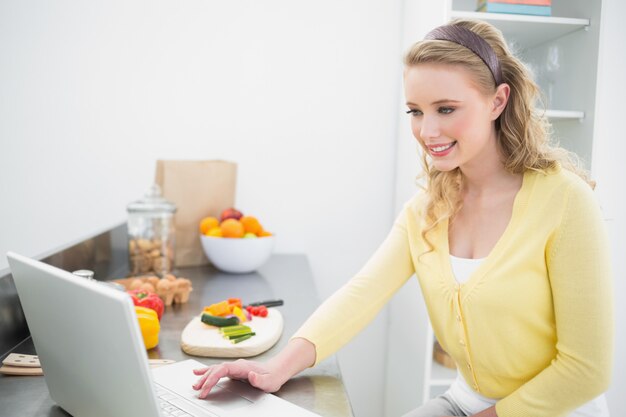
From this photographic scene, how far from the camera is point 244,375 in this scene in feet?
3.09

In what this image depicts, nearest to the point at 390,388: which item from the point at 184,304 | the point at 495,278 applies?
the point at 184,304

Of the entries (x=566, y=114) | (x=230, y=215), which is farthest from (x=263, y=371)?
A: (x=566, y=114)

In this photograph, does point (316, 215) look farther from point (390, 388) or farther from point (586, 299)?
point (586, 299)

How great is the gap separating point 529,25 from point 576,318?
45.6 inches

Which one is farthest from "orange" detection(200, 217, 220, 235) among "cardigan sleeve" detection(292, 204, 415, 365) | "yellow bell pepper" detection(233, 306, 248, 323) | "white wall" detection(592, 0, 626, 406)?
"white wall" detection(592, 0, 626, 406)

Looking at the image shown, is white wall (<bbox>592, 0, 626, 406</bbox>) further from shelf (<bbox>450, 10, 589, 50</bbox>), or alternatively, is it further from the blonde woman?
the blonde woman

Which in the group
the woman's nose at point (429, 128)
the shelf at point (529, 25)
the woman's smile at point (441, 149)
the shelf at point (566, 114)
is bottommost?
the woman's smile at point (441, 149)

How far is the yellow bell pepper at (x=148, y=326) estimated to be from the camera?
108 centimetres

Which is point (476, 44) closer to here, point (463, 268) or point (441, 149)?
point (441, 149)

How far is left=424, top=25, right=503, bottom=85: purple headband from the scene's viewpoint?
3.59ft

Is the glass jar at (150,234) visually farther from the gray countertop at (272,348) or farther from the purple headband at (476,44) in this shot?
the purple headband at (476,44)

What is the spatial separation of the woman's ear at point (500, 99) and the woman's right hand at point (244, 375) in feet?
2.21

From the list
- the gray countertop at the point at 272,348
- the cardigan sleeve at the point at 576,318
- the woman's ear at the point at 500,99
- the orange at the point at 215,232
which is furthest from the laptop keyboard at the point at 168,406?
the orange at the point at 215,232

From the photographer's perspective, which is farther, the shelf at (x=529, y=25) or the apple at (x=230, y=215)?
the apple at (x=230, y=215)
